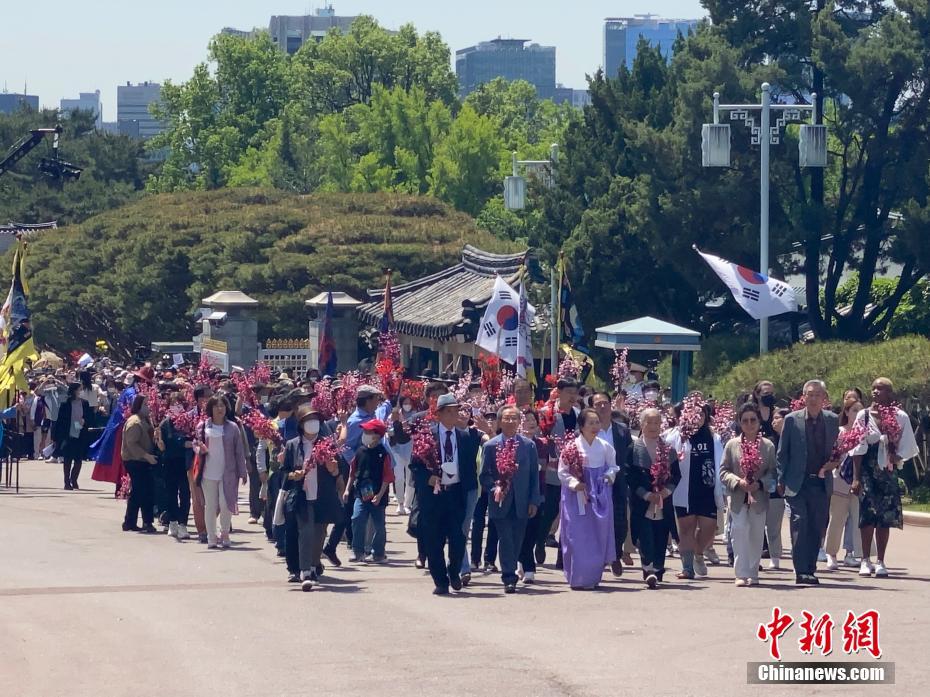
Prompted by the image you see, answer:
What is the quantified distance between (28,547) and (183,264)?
31037mm

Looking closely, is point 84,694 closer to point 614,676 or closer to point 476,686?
point 476,686

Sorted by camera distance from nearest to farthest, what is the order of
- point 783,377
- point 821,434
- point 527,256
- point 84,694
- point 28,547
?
point 84,694, point 821,434, point 28,547, point 783,377, point 527,256

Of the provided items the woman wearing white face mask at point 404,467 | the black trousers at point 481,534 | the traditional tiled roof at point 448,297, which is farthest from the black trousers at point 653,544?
the traditional tiled roof at point 448,297

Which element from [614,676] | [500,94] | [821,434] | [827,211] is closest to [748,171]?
[827,211]

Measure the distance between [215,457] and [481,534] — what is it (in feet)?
9.75

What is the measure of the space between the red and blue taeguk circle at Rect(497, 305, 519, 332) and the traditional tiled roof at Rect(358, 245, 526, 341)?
9095 mm

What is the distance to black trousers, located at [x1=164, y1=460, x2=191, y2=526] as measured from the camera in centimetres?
1741

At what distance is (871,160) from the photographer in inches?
1072

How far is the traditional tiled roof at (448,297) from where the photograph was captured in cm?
3365

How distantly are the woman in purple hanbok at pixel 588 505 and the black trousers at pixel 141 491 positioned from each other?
18.3 ft

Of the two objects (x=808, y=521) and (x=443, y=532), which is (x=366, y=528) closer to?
(x=443, y=532)

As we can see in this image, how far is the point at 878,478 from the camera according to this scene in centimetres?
1451

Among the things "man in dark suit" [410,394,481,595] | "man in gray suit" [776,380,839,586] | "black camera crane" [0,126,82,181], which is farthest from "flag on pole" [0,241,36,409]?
"black camera crane" [0,126,82,181]

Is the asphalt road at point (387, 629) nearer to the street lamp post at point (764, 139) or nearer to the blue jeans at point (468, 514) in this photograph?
the blue jeans at point (468, 514)
